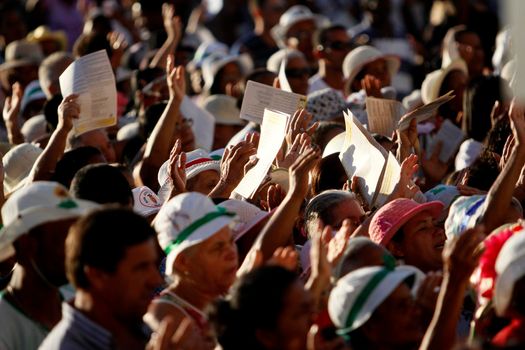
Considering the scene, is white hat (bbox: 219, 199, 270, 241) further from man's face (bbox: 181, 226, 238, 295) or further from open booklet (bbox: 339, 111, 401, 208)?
open booklet (bbox: 339, 111, 401, 208)

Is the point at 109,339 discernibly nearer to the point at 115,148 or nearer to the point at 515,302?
the point at 515,302

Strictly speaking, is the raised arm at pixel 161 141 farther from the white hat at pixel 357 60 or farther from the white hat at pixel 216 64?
the white hat at pixel 216 64

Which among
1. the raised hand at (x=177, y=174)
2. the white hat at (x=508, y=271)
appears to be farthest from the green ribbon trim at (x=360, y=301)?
the raised hand at (x=177, y=174)

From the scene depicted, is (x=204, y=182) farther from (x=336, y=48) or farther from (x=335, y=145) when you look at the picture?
(x=336, y=48)

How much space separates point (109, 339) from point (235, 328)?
0.48 meters

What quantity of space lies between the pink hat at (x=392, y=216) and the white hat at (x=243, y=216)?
0.55 m

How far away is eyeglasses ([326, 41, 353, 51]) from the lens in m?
13.2

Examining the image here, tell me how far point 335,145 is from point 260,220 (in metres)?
1.90

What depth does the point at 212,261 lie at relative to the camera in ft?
20.1

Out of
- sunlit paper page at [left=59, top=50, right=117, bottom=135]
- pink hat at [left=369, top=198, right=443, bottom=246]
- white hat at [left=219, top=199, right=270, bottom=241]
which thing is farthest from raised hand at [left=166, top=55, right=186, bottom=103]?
pink hat at [left=369, top=198, right=443, bottom=246]

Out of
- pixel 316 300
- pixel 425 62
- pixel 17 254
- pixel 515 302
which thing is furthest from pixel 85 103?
pixel 425 62

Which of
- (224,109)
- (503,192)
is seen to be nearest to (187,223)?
(503,192)

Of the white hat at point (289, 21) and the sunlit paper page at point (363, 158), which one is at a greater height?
the sunlit paper page at point (363, 158)

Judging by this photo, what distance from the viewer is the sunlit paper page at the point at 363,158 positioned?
820 centimetres
